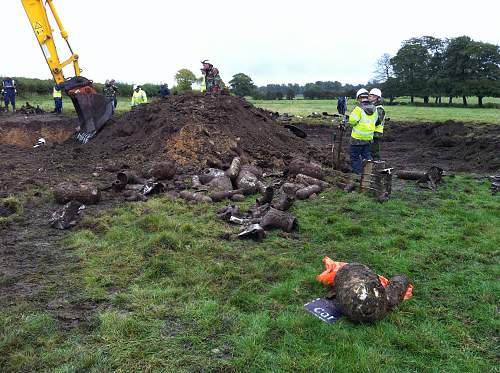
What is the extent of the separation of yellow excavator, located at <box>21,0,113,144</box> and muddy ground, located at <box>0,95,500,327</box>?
30.4 inches

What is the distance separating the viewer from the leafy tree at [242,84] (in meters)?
69.8

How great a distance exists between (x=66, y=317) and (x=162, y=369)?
A: 4.45ft

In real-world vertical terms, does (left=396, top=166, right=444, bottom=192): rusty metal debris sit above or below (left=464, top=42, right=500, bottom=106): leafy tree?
below

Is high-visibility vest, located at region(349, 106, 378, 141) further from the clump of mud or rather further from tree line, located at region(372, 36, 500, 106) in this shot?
tree line, located at region(372, 36, 500, 106)

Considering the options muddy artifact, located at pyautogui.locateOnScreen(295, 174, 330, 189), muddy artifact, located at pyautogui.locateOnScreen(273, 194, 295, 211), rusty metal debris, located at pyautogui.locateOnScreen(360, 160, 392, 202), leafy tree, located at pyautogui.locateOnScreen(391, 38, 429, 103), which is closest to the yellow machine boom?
muddy artifact, located at pyautogui.locateOnScreen(295, 174, 330, 189)

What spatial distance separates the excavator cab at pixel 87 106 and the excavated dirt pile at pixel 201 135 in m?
0.65

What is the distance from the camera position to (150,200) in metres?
8.65

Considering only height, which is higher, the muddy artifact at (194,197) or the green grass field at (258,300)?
the muddy artifact at (194,197)

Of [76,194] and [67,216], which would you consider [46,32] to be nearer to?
[76,194]

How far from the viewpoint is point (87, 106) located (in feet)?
53.8

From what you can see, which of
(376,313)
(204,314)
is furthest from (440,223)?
(204,314)

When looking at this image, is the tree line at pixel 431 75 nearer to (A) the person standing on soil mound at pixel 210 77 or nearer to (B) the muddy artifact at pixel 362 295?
(A) the person standing on soil mound at pixel 210 77

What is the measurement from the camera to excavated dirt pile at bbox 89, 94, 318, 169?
475 inches

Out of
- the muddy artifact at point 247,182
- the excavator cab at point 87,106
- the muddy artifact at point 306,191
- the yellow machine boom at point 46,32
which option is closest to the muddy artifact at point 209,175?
the muddy artifact at point 247,182
